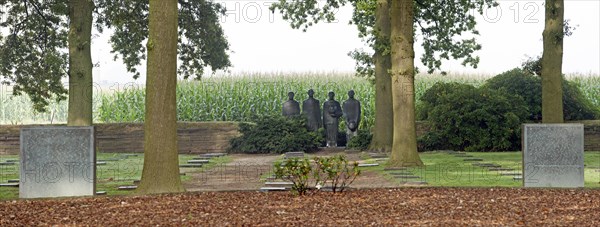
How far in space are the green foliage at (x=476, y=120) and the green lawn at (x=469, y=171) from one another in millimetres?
1994

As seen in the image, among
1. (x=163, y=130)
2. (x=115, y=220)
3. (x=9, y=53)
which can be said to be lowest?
(x=115, y=220)

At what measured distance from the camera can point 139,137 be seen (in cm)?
3041

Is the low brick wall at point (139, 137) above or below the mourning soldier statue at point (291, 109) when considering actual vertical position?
below

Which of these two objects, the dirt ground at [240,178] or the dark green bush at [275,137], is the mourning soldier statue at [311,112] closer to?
the dark green bush at [275,137]

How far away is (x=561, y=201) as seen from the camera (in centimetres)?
1320

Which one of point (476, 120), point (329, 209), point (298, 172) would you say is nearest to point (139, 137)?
point (476, 120)

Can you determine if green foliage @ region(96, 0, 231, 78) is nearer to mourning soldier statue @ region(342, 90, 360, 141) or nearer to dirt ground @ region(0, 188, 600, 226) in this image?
mourning soldier statue @ region(342, 90, 360, 141)

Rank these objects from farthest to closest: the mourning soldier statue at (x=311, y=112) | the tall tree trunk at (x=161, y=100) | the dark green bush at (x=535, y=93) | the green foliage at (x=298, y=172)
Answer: the mourning soldier statue at (x=311, y=112), the dark green bush at (x=535, y=93), the tall tree trunk at (x=161, y=100), the green foliage at (x=298, y=172)

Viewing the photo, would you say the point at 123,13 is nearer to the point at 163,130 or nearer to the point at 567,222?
the point at 163,130

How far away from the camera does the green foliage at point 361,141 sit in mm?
28516

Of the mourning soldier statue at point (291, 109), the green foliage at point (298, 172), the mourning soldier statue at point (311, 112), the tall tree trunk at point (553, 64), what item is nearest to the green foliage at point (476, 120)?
the mourning soldier statue at point (311, 112)

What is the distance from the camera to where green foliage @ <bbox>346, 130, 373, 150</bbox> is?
2852 cm

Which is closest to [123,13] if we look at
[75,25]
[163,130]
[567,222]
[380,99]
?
[75,25]

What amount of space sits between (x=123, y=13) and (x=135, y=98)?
10.4 metres
